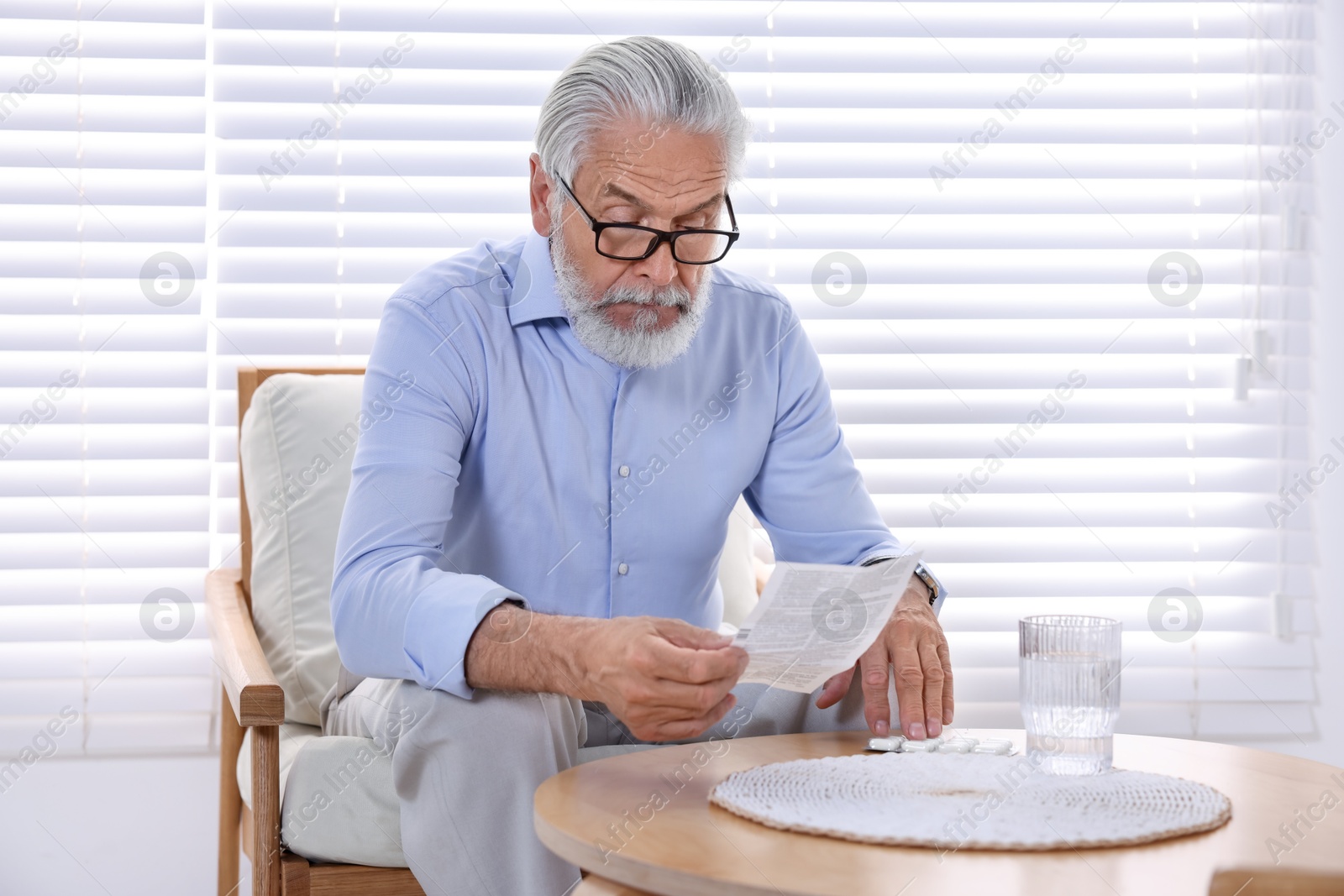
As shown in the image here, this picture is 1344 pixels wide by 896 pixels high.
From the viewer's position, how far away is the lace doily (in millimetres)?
958

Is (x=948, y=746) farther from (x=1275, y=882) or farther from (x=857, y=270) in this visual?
(x=857, y=270)

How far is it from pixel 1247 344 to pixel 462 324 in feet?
5.39

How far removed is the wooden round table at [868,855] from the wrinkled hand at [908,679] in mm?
322

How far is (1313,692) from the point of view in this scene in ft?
7.88

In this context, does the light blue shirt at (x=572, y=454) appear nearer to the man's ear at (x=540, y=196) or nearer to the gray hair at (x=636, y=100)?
the man's ear at (x=540, y=196)

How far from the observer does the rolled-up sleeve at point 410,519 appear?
1.28 meters

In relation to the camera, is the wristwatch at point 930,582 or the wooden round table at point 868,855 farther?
the wristwatch at point 930,582

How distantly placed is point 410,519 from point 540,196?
0.53 m

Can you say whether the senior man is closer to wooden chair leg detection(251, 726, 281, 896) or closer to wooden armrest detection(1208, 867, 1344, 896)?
wooden chair leg detection(251, 726, 281, 896)

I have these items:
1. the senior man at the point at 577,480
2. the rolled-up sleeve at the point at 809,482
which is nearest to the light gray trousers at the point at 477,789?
the senior man at the point at 577,480

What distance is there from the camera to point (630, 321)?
160cm

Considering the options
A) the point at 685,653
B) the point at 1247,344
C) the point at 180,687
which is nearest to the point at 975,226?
the point at 1247,344

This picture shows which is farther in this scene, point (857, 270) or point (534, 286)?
point (857, 270)

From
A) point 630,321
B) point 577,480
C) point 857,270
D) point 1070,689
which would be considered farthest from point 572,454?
point 857,270
